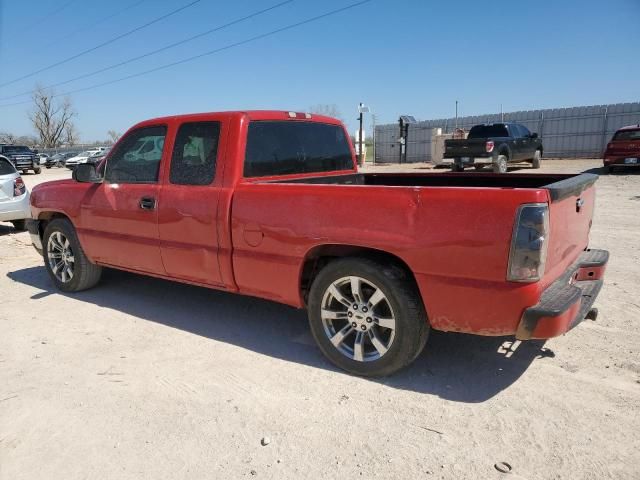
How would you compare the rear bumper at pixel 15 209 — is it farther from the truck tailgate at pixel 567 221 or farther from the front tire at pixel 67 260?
the truck tailgate at pixel 567 221

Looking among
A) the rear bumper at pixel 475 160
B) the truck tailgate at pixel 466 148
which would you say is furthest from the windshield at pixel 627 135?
the truck tailgate at pixel 466 148

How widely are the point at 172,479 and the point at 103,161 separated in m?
3.51

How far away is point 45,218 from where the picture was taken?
575cm

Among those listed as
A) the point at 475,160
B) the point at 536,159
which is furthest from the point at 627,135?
the point at 475,160

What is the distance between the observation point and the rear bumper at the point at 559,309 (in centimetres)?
280

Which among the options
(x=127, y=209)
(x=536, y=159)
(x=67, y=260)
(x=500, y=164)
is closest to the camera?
(x=127, y=209)

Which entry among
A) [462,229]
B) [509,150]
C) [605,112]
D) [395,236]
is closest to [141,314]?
[395,236]

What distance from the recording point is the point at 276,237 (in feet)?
11.9

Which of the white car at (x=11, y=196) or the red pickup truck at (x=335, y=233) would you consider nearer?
the red pickup truck at (x=335, y=233)

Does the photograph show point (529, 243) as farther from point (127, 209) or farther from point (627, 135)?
point (627, 135)

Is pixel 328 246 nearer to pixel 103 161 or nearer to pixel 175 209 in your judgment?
pixel 175 209

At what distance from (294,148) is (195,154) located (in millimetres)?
873

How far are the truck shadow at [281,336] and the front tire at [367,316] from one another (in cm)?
17

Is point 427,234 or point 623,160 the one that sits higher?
point 427,234
